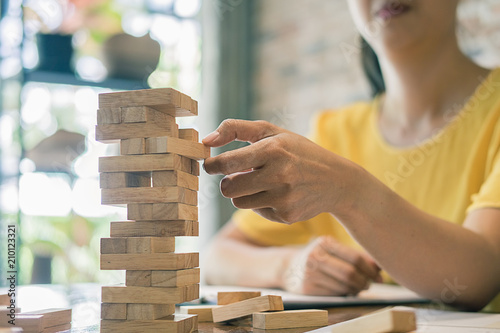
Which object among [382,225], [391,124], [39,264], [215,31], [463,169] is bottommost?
[39,264]

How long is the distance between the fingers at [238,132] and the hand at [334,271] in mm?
504

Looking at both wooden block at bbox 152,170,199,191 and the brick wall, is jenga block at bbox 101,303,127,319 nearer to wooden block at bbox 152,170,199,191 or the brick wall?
wooden block at bbox 152,170,199,191

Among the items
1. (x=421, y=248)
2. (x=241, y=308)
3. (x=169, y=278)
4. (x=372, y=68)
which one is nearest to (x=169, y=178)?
(x=169, y=278)

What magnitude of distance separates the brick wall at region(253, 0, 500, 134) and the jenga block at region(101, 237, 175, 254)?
2.88 metres

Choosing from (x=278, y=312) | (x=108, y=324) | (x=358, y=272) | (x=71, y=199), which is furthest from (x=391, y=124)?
(x=71, y=199)

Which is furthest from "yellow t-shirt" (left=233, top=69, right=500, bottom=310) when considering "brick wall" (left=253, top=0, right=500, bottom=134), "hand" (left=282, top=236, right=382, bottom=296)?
"brick wall" (left=253, top=0, right=500, bottom=134)

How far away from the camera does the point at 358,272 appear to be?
1.22m

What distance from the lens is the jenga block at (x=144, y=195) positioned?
0.77m

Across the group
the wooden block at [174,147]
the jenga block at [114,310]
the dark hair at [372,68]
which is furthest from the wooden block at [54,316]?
the dark hair at [372,68]

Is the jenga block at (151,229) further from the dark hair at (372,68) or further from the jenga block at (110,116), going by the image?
the dark hair at (372,68)

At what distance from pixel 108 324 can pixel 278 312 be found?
0.27 meters

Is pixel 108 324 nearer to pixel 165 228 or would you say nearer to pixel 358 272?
pixel 165 228

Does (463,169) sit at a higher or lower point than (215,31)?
lower

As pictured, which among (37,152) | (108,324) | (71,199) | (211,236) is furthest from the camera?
(211,236)
